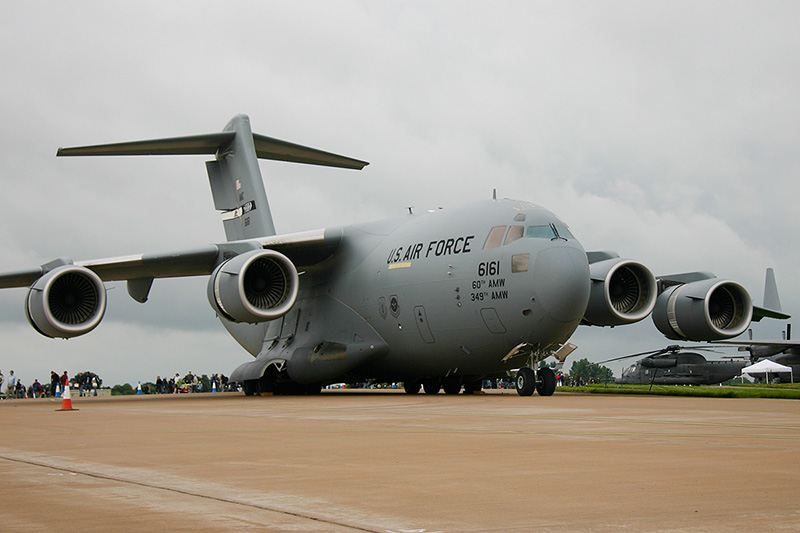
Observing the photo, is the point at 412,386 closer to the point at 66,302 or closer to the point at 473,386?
the point at 473,386

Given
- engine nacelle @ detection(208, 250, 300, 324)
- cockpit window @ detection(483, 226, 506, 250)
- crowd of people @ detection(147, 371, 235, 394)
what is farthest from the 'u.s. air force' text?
crowd of people @ detection(147, 371, 235, 394)

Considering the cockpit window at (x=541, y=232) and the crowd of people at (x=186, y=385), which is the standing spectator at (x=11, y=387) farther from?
the cockpit window at (x=541, y=232)

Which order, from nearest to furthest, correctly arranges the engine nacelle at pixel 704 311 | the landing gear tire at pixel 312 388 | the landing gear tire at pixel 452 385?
the engine nacelle at pixel 704 311
the landing gear tire at pixel 452 385
the landing gear tire at pixel 312 388

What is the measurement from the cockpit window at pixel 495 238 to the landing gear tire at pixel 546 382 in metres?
2.82

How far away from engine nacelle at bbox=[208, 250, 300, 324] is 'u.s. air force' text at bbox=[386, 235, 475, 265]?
7.86ft

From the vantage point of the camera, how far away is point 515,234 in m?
18.3

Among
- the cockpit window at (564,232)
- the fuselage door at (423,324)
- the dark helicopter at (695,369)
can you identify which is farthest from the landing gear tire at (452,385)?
the dark helicopter at (695,369)

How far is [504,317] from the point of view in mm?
18297

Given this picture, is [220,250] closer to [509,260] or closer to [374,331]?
[374,331]

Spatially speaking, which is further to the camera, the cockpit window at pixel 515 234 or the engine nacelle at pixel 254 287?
the engine nacelle at pixel 254 287

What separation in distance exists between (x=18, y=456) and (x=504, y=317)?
12.2 metres

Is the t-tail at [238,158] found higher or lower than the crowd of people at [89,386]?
higher

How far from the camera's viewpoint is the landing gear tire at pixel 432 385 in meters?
23.3

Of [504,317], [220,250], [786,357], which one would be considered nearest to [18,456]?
[504,317]
